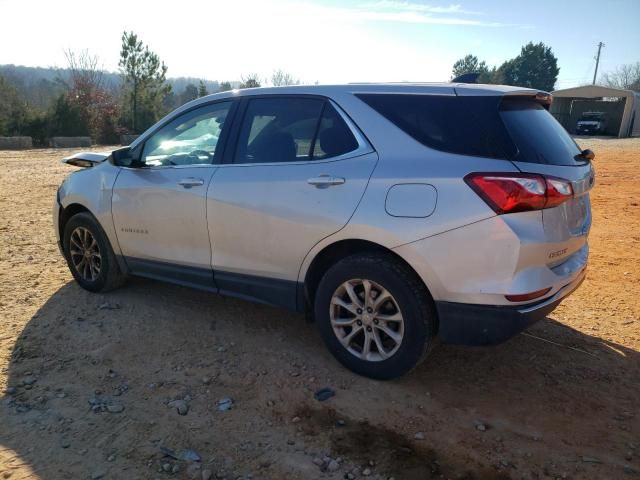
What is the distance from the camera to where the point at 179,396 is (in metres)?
3.35

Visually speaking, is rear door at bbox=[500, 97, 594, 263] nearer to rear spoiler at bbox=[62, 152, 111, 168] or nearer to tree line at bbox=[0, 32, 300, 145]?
rear spoiler at bbox=[62, 152, 111, 168]

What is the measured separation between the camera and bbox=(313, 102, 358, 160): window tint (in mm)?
3451

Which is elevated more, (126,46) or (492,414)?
(126,46)

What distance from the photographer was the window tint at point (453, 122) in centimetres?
304

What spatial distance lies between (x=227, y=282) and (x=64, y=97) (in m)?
25.4

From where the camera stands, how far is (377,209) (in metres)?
3.18

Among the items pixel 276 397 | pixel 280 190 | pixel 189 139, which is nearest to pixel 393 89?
pixel 280 190

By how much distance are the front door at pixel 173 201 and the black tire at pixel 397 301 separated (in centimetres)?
119

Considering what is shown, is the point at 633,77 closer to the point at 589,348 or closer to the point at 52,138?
the point at 52,138

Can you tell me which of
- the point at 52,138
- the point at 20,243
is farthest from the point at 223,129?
the point at 52,138

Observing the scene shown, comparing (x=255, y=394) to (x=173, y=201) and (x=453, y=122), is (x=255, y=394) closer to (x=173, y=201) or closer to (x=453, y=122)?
(x=173, y=201)

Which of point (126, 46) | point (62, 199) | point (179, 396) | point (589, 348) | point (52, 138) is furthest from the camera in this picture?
point (126, 46)

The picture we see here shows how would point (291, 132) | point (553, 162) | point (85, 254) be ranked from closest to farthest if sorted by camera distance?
point (553, 162), point (291, 132), point (85, 254)

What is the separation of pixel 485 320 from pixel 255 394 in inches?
59.0
